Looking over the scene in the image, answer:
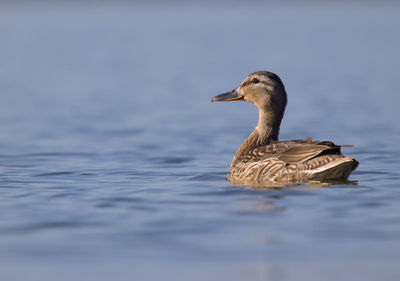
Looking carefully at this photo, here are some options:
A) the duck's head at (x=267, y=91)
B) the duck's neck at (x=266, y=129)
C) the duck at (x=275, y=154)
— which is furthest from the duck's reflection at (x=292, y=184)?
the duck's head at (x=267, y=91)

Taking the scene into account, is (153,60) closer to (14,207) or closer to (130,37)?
(130,37)

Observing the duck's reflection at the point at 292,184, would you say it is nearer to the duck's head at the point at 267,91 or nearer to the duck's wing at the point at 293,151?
the duck's wing at the point at 293,151

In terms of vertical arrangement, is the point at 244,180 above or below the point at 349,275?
above

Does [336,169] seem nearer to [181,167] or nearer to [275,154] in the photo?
[275,154]

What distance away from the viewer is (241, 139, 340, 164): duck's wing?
9.02m

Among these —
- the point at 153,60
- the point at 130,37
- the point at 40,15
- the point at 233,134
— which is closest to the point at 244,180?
the point at 233,134

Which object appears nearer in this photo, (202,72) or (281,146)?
(281,146)

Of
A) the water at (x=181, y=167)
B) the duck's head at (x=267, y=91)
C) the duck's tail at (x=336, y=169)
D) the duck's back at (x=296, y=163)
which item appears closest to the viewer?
the water at (x=181, y=167)

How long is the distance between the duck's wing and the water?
39cm

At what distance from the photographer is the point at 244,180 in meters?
9.60

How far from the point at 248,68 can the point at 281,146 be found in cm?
1751

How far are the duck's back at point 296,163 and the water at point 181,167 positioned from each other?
237 millimetres

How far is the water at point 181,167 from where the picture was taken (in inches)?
245

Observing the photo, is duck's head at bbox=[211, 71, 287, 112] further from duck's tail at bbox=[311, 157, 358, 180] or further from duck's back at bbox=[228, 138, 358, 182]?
duck's tail at bbox=[311, 157, 358, 180]
